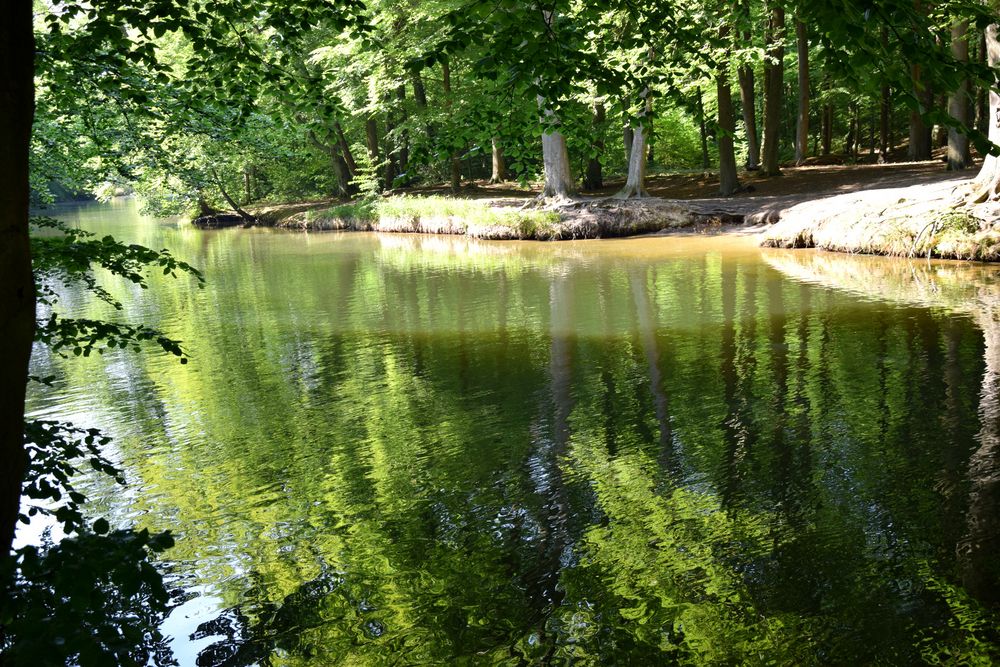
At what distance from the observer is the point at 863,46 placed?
3451 millimetres

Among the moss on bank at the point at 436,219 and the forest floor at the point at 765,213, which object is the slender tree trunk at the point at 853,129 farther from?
the moss on bank at the point at 436,219

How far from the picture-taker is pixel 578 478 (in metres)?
5.68

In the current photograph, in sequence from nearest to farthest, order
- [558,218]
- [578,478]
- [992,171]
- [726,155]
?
1. [578,478]
2. [992,171]
3. [558,218]
4. [726,155]

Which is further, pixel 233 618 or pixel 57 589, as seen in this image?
pixel 233 618

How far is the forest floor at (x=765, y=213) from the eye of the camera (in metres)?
14.9

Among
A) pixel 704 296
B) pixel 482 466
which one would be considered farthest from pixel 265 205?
pixel 482 466

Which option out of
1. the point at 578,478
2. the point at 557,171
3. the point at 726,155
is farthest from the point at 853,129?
the point at 578,478

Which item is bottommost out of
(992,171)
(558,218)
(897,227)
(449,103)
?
(897,227)

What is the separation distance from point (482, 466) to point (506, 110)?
2.43 meters

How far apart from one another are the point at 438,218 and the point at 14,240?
23638 mm

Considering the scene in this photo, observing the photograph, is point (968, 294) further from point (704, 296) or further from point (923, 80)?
point (923, 80)

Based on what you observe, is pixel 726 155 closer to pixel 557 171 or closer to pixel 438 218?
pixel 557 171

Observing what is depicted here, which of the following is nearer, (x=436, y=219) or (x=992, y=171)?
(x=992, y=171)

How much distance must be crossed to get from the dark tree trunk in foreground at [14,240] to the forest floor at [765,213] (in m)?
14.9
